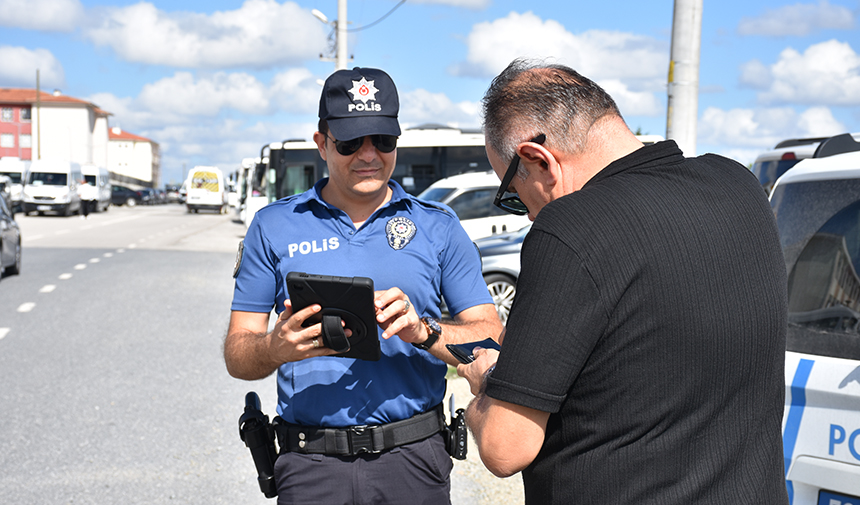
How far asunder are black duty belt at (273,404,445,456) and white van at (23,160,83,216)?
39.4 metres

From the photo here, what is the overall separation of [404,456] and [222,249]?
763 inches

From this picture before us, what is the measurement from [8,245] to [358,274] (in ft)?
44.1

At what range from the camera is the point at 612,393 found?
1.52m

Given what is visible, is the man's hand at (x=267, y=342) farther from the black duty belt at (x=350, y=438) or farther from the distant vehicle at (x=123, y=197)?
the distant vehicle at (x=123, y=197)

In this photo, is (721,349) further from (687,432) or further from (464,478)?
(464,478)

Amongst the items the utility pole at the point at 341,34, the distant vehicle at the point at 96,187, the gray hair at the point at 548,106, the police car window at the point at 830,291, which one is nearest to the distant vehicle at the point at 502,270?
the police car window at the point at 830,291

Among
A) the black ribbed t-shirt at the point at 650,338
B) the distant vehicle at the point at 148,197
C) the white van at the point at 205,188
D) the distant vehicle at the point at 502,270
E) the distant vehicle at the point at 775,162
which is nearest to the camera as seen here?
the black ribbed t-shirt at the point at 650,338

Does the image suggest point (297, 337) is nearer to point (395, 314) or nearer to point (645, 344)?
point (395, 314)

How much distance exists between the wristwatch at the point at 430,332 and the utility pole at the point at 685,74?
5003 millimetres

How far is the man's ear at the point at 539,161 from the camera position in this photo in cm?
171

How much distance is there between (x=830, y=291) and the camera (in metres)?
2.93

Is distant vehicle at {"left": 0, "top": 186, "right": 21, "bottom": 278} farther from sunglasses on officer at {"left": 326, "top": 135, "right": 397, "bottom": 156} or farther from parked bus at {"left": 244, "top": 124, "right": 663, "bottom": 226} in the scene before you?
sunglasses on officer at {"left": 326, "top": 135, "right": 397, "bottom": 156}

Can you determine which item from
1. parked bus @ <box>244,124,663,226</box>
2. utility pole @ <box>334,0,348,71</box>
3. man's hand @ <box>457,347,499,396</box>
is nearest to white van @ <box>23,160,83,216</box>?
utility pole @ <box>334,0,348,71</box>

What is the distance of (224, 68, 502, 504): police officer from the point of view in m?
2.37
